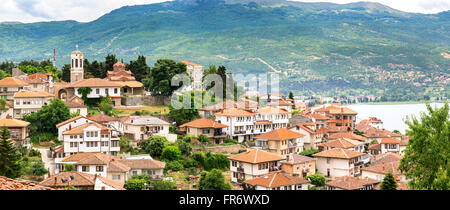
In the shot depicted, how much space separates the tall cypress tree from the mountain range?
72.6 metres

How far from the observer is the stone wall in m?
35.8

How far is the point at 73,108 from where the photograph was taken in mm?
31781

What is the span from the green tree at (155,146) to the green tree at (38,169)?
6387mm

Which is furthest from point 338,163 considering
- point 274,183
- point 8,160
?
point 8,160

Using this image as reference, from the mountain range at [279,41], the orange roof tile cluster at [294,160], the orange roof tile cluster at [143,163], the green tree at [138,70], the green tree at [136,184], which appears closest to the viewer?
the green tree at [136,184]

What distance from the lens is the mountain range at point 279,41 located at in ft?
364

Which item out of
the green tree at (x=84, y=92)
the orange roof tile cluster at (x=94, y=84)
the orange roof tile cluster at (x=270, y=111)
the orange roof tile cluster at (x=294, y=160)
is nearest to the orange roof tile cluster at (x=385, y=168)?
the orange roof tile cluster at (x=294, y=160)

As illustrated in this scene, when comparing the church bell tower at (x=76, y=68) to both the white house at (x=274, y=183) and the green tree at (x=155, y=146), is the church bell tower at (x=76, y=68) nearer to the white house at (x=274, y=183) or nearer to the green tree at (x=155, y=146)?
the green tree at (x=155, y=146)

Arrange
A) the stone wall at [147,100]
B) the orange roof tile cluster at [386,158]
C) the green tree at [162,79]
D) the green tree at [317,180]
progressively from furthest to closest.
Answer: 1. the green tree at [162,79]
2. the stone wall at [147,100]
3. the orange roof tile cluster at [386,158]
4. the green tree at [317,180]

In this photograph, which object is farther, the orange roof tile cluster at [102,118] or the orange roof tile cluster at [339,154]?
the orange roof tile cluster at [339,154]

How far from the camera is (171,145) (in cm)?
2900

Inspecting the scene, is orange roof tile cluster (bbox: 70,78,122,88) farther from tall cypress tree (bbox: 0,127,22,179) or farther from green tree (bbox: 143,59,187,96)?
tall cypress tree (bbox: 0,127,22,179)

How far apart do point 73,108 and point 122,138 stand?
4.97 metres
